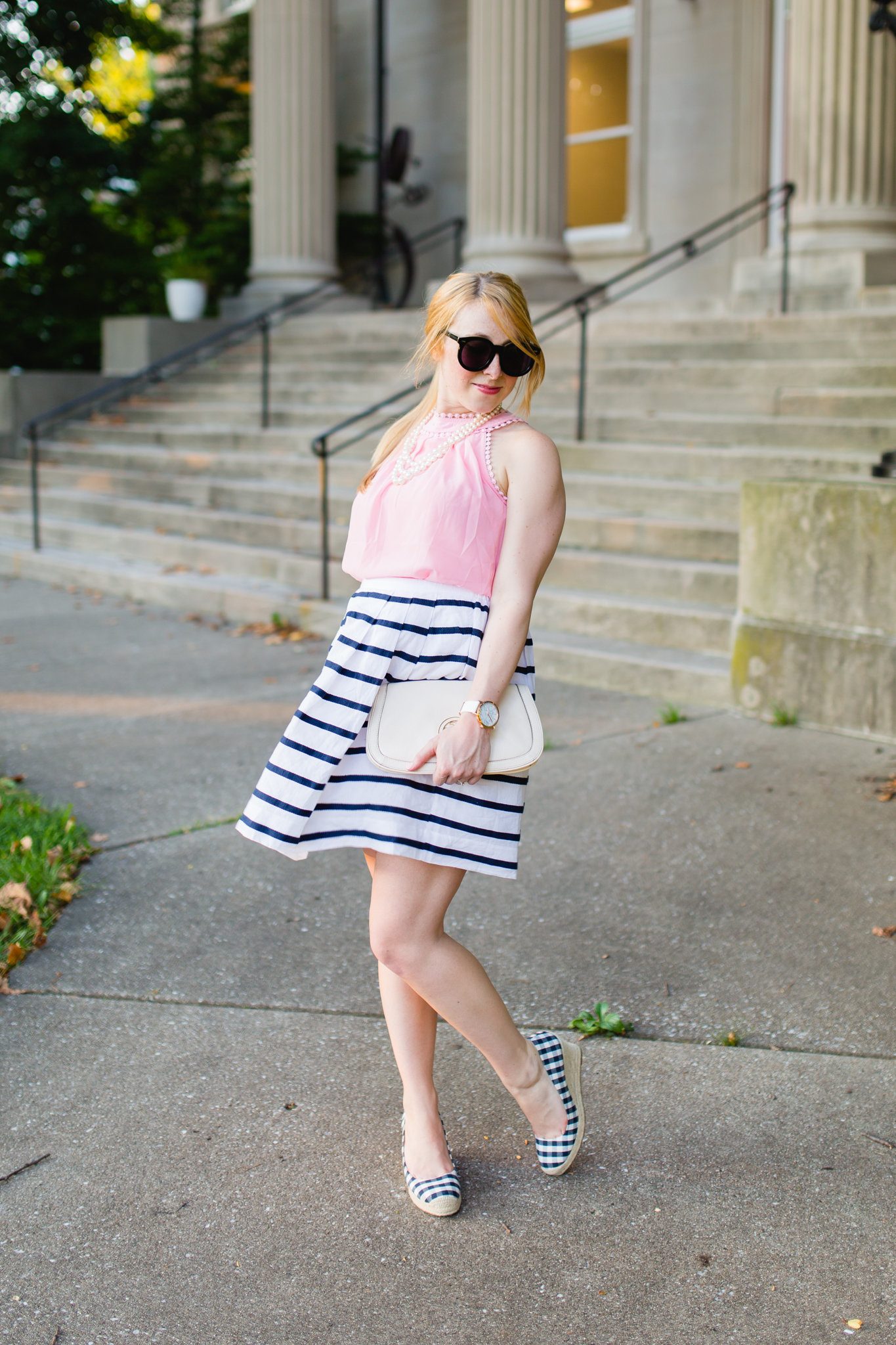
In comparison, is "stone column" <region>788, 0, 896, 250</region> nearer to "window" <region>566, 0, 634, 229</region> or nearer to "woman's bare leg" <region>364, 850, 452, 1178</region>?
"window" <region>566, 0, 634, 229</region>

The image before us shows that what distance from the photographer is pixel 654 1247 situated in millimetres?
2506

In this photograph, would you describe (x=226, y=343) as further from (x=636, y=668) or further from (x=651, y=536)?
(x=636, y=668)

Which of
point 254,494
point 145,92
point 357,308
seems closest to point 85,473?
point 254,494

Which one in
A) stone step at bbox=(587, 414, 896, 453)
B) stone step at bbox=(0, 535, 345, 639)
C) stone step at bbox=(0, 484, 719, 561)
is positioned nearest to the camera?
stone step at bbox=(0, 484, 719, 561)

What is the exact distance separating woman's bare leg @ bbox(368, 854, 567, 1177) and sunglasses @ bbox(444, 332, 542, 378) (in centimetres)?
96

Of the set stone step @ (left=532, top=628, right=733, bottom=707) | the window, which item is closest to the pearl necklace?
stone step @ (left=532, top=628, right=733, bottom=707)

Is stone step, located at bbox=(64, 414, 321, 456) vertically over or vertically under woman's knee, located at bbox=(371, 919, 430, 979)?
over

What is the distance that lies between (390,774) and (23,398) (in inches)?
541

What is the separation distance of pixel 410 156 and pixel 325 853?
1473 cm

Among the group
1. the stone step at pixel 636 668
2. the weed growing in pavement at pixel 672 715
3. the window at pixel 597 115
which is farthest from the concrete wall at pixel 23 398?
the weed growing in pavement at pixel 672 715

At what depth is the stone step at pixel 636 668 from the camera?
20.9ft

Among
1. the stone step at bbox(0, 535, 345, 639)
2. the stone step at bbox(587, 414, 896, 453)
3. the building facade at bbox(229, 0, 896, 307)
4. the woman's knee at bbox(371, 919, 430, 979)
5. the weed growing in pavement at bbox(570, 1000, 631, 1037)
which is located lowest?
the weed growing in pavement at bbox(570, 1000, 631, 1037)

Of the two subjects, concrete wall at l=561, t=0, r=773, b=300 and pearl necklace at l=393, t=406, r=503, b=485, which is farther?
concrete wall at l=561, t=0, r=773, b=300

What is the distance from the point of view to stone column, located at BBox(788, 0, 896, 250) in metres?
10.0
